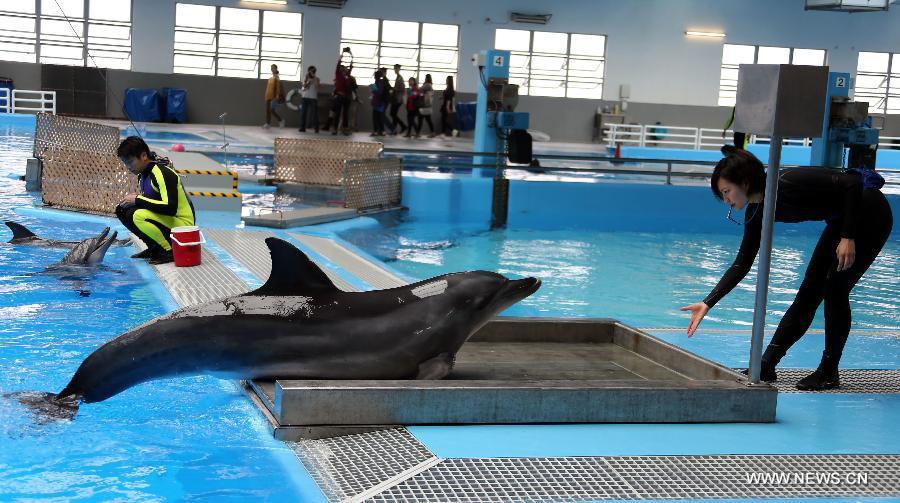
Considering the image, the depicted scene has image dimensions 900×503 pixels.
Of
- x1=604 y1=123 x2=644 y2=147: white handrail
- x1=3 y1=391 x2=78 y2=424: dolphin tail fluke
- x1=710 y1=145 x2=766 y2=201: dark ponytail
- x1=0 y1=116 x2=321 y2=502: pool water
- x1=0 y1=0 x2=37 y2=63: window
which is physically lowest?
x1=0 y1=116 x2=321 y2=502: pool water

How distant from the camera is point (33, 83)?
25.8 metres

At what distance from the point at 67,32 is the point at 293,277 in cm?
2473

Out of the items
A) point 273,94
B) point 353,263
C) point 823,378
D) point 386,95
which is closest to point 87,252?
point 353,263

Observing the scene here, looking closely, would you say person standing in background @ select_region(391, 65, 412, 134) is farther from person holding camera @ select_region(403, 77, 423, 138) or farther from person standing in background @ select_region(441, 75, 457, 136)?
person standing in background @ select_region(441, 75, 457, 136)

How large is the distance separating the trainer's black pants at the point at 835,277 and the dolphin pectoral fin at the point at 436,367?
1674 millimetres

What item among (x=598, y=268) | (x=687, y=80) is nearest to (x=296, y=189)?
(x=598, y=268)

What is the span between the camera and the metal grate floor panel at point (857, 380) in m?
4.62

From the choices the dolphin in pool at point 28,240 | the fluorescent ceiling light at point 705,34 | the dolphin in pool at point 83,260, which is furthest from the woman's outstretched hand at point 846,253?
the fluorescent ceiling light at point 705,34

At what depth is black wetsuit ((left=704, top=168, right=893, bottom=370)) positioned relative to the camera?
165 inches

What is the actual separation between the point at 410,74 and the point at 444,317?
24946mm

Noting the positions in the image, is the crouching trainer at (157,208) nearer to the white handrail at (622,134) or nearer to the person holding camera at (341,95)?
the person holding camera at (341,95)

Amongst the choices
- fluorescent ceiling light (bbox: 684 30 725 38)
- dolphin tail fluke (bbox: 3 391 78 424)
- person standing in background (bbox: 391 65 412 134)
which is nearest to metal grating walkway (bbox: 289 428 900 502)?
dolphin tail fluke (bbox: 3 391 78 424)

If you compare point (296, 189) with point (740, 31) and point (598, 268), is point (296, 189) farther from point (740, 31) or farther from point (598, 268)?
point (740, 31)

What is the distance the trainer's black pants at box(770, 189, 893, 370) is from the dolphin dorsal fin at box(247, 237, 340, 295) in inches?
86.6
